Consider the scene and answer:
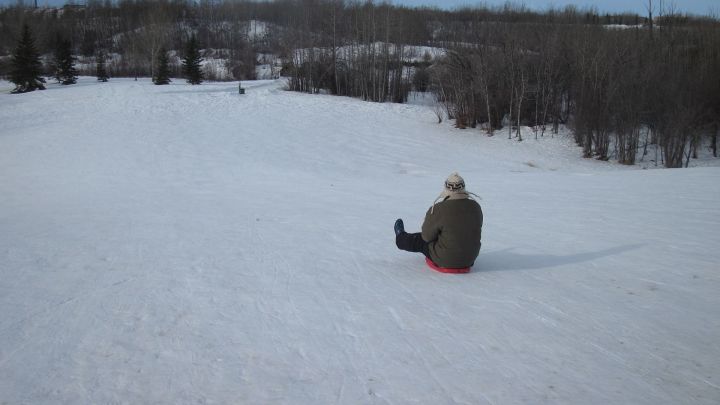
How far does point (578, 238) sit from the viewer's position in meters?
7.95

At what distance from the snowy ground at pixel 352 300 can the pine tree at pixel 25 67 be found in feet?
137

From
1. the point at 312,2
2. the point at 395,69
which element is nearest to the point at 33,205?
the point at 395,69

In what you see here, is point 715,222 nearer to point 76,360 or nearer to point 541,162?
point 76,360

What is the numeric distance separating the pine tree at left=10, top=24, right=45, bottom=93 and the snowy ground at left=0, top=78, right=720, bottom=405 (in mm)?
41869

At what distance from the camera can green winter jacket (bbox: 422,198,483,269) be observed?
5.50 metres

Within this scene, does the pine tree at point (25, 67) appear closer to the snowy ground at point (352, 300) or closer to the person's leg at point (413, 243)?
the snowy ground at point (352, 300)

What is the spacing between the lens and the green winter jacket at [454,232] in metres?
5.50

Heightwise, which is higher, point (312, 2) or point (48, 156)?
point (312, 2)

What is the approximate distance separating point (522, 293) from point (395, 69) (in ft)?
164

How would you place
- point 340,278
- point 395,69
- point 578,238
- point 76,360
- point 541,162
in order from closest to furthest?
point 76,360 < point 340,278 < point 578,238 < point 541,162 < point 395,69

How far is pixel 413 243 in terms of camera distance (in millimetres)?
6074

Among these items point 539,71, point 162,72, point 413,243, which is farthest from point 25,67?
point 413,243

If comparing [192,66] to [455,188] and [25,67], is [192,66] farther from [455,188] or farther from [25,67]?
[455,188]

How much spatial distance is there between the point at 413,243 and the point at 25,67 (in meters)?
54.8
